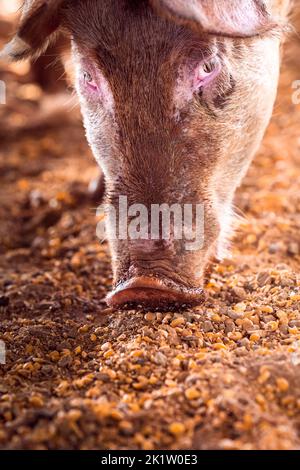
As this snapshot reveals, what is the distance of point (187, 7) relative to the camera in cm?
249

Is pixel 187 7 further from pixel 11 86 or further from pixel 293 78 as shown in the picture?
pixel 11 86

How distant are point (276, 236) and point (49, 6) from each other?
190cm

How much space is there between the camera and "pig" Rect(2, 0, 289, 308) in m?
2.89

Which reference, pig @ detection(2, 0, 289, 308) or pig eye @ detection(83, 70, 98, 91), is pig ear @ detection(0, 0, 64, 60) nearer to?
pig @ detection(2, 0, 289, 308)

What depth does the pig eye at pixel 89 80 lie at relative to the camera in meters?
3.22

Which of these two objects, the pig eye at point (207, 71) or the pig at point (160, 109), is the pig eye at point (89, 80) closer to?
the pig at point (160, 109)

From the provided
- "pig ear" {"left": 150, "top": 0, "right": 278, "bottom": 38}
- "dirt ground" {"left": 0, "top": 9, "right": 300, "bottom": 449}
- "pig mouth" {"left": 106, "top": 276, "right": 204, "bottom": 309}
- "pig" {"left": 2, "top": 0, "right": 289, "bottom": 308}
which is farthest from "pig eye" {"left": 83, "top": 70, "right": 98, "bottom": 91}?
"dirt ground" {"left": 0, "top": 9, "right": 300, "bottom": 449}

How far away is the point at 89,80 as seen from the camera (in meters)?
3.24

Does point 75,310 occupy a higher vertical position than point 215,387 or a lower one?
higher

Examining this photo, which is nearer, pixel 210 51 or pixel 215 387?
pixel 215 387

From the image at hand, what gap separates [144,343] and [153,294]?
0.81ft

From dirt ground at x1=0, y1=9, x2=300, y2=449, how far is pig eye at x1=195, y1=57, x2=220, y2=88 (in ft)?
3.25

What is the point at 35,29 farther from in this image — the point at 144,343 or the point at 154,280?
the point at 144,343
